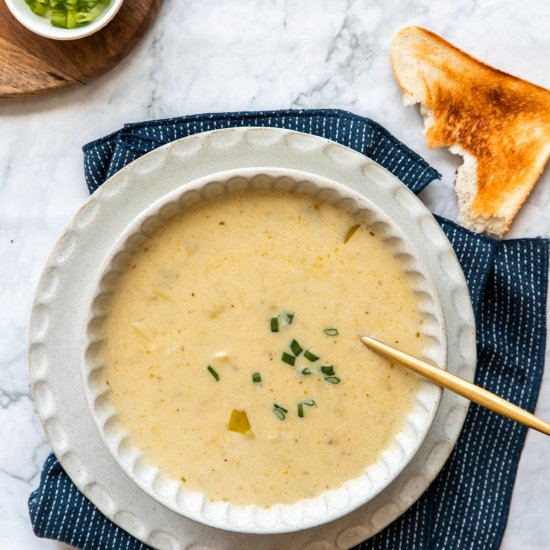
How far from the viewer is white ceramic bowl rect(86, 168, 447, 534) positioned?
2.09m

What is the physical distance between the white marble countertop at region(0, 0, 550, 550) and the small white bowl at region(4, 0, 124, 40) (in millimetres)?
168

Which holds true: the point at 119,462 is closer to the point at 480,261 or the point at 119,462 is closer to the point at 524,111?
the point at 480,261

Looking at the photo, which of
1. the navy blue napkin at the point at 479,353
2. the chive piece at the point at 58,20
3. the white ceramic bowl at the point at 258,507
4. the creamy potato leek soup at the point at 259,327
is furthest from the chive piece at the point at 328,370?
the chive piece at the point at 58,20

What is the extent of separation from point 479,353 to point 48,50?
163 cm

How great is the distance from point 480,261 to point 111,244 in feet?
3.57

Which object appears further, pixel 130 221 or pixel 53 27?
pixel 53 27

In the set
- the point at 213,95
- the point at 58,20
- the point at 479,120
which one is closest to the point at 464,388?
the point at 479,120

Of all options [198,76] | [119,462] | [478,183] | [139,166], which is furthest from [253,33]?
[119,462]

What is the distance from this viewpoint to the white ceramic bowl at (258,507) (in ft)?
6.84

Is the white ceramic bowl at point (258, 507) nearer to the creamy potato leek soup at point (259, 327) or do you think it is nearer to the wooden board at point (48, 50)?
the creamy potato leek soup at point (259, 327)

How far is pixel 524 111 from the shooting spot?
8.16 ft

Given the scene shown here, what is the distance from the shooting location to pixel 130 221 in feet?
7.15

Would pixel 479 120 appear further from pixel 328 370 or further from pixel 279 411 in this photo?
pixel 279 411

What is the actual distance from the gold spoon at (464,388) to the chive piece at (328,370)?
0.12 m
